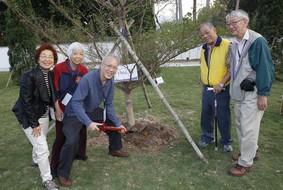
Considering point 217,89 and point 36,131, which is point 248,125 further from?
point 36,131

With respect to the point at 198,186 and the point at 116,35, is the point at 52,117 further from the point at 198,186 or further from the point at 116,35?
the point at 198,186

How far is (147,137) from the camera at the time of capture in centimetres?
474

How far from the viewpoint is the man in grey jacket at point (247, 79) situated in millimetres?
3320

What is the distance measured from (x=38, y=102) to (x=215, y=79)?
2.43 m

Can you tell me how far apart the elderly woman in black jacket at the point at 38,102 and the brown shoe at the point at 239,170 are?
2216 millimetres

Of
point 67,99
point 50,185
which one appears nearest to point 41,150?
point 50,185

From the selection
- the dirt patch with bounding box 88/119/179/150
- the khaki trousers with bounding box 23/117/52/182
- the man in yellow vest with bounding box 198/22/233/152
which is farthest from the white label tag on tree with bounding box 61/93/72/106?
the man in yellow vest with bounding box 198/22/233/152

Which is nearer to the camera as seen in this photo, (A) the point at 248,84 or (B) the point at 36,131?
(B) the point at 36,131

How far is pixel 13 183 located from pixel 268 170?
3.30m

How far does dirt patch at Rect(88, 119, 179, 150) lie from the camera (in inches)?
181

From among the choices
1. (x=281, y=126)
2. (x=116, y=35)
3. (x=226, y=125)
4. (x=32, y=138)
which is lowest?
(x=281, y=126)

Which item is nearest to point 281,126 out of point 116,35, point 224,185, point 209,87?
point 209,87

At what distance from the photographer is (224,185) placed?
3477mm

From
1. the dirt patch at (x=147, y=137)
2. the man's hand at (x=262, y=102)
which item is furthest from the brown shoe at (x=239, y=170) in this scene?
the dirt patch at (x=147, y=137)
